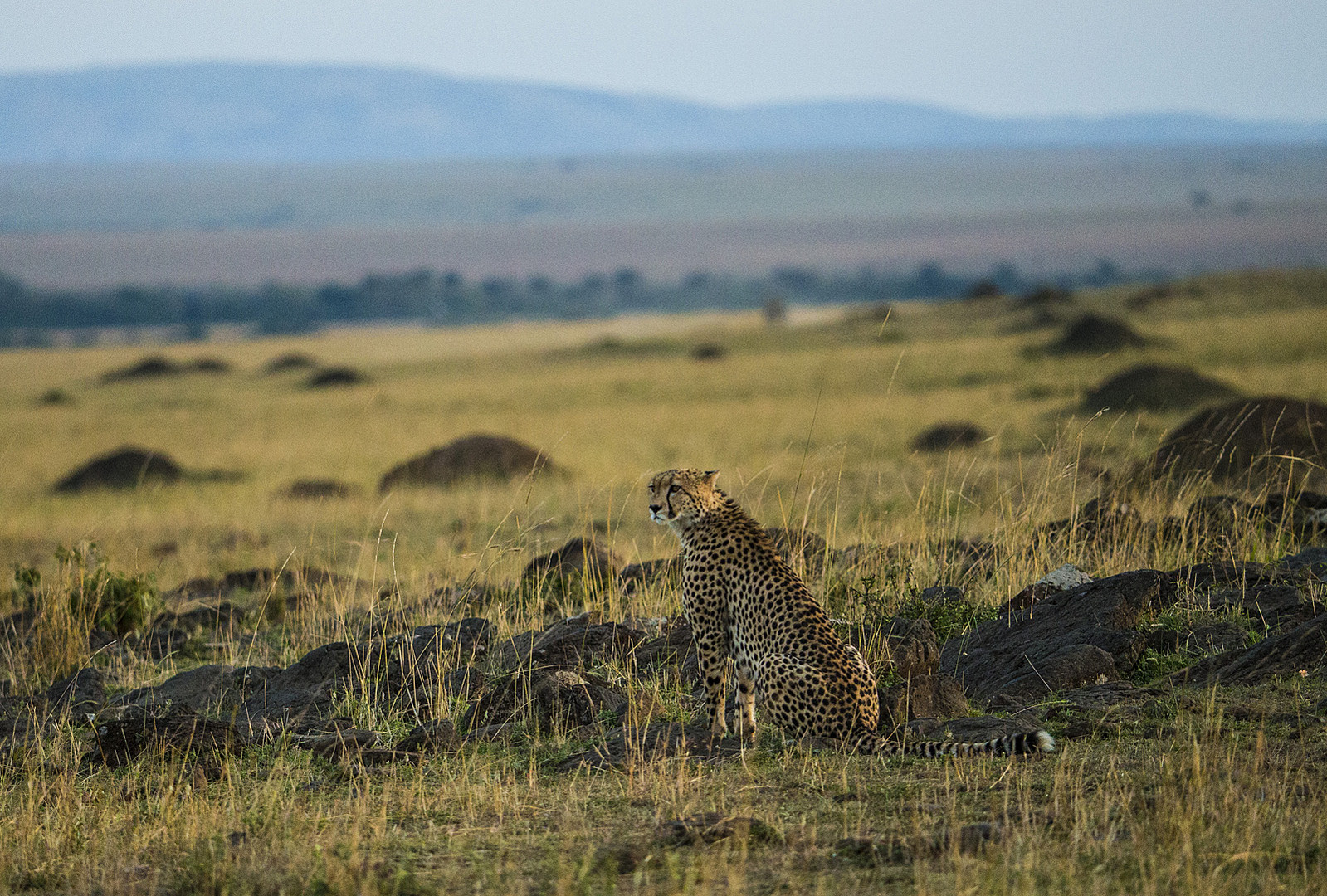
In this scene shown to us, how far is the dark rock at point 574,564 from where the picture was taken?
29.3 feet

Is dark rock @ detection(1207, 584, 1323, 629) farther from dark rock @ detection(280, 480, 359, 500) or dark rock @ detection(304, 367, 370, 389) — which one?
dark rock @ detection(304, 367, 370, 389)

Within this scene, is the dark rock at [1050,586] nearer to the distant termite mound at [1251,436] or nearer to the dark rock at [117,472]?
the distant termite mound at [1251,436]

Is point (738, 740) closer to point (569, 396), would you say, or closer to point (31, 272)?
point (569, 396)

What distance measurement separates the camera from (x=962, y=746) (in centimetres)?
523

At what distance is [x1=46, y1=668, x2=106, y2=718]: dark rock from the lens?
719 cm

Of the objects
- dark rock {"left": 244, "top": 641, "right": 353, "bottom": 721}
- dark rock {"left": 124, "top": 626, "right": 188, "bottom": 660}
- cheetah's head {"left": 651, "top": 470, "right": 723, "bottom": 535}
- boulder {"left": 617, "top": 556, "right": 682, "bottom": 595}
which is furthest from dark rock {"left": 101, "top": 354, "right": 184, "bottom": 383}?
cheetah's head {"left": 651, "top": 470, "right": 723, "bottom": 535}

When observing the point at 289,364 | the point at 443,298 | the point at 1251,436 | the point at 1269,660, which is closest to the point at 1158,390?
the point at 1251,436

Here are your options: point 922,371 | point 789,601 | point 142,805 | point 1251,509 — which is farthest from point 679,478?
point 922,371

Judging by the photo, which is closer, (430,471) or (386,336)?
(430,471)

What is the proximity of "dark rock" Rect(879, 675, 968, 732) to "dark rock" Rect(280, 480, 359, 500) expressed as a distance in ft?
43.9

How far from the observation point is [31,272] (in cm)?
15462

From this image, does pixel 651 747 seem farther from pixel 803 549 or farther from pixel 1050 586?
pixel 803 549

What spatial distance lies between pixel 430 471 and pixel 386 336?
49.8m

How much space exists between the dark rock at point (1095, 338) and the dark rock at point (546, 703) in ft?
85.6
